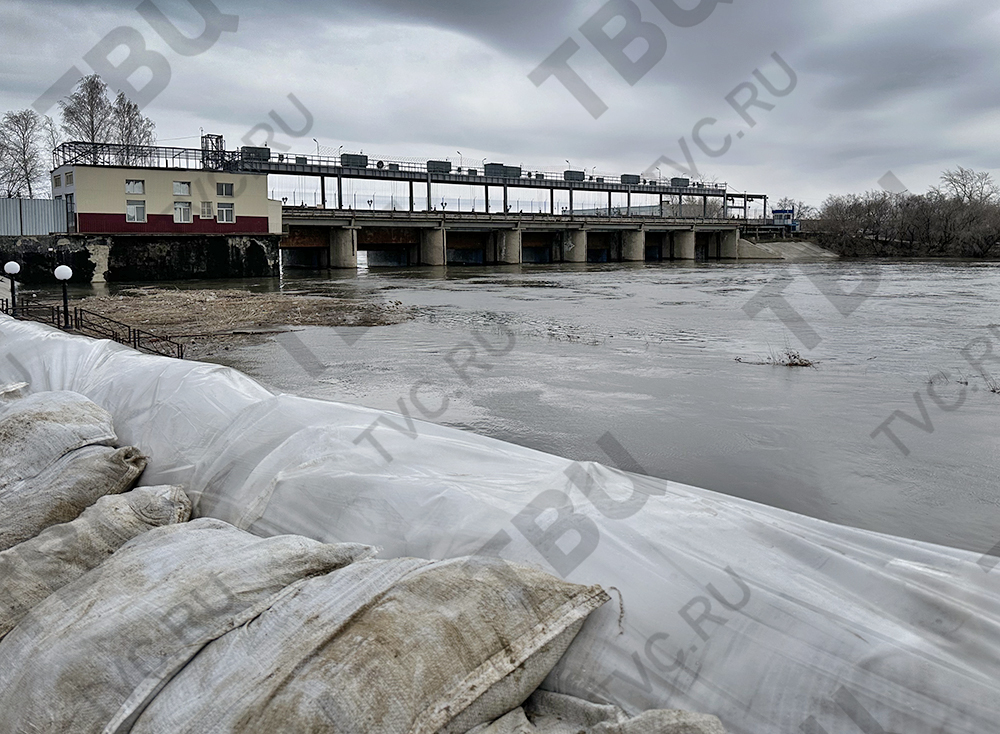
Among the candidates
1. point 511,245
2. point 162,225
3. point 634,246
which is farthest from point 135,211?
point 634,246

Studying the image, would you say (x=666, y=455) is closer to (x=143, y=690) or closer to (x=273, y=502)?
(x=273, y=502)

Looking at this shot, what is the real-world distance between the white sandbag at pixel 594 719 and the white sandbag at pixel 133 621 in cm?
91

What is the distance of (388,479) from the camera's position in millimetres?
3539

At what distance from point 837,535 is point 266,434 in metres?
2.82

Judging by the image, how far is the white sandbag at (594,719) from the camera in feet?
7.04

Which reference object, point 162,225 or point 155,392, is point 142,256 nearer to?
point 162,225

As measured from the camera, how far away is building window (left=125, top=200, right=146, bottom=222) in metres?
33.6

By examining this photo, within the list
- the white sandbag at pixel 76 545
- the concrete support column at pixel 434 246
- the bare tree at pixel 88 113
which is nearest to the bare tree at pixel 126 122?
the bare tree at pixel 88 113

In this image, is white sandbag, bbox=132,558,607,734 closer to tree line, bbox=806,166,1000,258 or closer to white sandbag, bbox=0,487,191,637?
white sandbag, bbox=0,487,191,637

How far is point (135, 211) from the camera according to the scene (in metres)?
33.9

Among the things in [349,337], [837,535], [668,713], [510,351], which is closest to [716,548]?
[837,535]

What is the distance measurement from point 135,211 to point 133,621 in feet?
115

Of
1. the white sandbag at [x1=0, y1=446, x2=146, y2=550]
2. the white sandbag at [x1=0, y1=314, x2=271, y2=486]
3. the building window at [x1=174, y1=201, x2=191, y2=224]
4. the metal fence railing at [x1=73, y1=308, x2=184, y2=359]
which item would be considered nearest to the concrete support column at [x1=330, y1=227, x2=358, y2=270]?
the building window at [x1=174, y1=201, x2=191, y2=224]

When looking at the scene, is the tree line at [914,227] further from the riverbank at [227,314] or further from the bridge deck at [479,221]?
the riverbank at [227,314]
